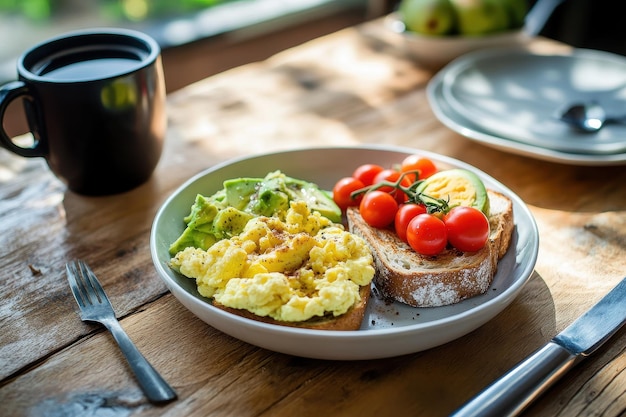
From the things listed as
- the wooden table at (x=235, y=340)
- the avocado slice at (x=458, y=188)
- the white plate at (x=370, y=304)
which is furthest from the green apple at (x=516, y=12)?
the avocado slice at (x=458, y=188)

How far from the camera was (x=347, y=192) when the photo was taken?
1468 millimetres

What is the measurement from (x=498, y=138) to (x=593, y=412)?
960 mm

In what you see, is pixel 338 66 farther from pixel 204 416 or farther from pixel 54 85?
pixel 204 416

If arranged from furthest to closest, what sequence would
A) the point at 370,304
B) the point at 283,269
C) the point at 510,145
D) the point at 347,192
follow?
the point at 510,145 < the point at 347,192 < the point at 370,304 < the point at 283,269

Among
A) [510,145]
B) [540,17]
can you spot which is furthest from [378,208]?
[540,17]

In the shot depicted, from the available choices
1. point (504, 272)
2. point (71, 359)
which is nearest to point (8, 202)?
point (71, 359)

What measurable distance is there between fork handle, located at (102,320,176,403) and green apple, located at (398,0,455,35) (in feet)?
5.67

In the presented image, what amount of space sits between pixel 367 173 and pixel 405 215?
0.72ft

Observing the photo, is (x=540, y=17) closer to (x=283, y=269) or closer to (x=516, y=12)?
(x=516, y=12)

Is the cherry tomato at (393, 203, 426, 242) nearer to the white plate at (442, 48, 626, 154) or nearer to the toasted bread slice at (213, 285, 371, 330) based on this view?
the toasted bread slice at (213, 285, 371, 330)

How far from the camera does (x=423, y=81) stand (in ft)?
7.55

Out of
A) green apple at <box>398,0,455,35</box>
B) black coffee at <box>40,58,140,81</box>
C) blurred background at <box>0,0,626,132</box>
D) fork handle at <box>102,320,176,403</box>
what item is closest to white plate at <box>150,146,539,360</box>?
fork handle at <box>102,320,176,403</box>

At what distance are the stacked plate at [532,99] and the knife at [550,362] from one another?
61 centimetres

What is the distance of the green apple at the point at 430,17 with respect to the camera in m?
2.33
